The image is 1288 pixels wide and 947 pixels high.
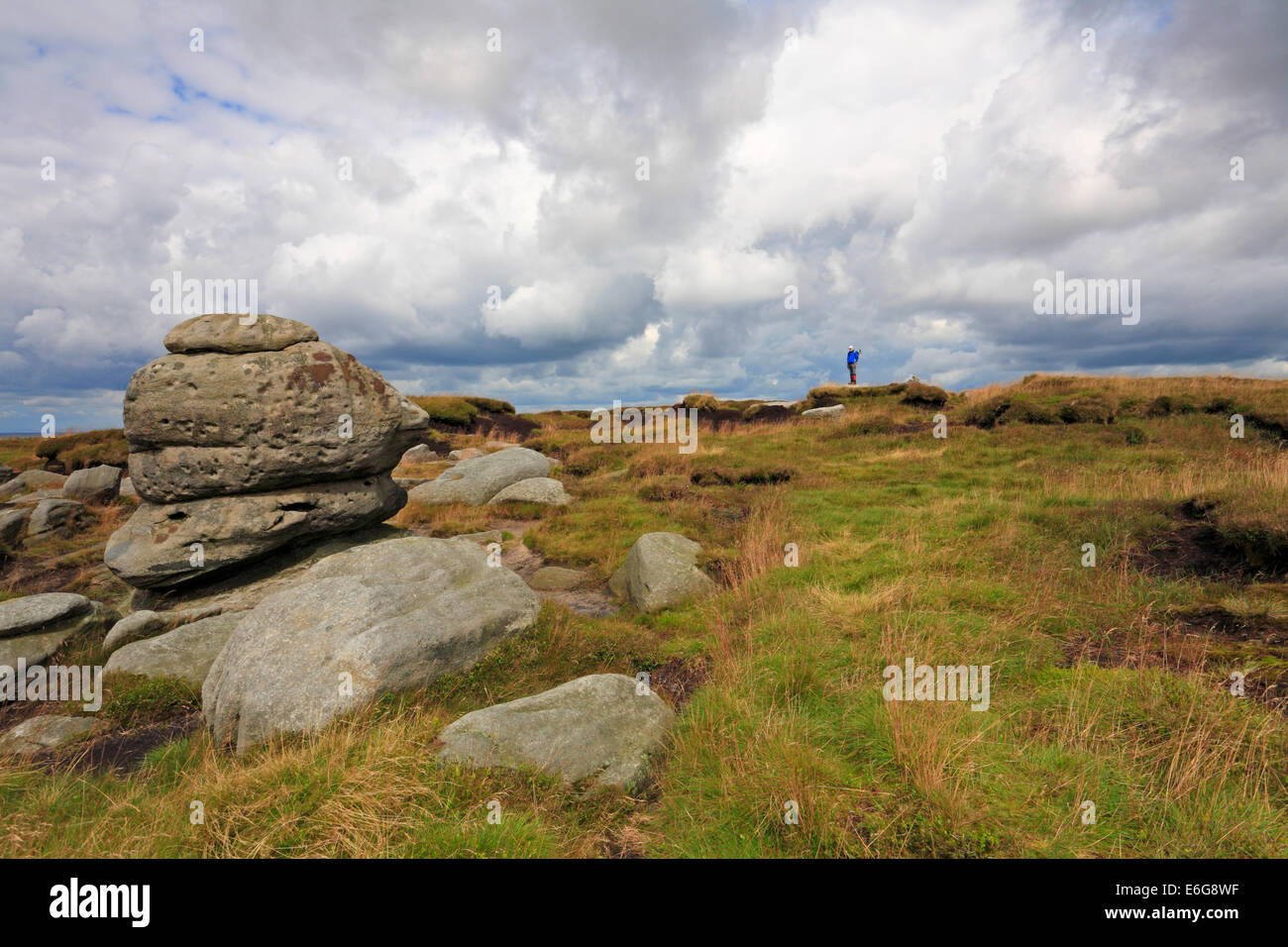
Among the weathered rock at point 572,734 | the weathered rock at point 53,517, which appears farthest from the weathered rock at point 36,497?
the weathered rock at point 572,734

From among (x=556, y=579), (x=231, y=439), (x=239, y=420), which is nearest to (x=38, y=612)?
(x=231, y=439)

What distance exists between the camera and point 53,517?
19156 mm

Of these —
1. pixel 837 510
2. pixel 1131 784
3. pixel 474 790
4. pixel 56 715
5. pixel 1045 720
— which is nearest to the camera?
pixel 1131 784

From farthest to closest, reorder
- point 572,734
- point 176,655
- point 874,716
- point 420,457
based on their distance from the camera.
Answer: point 420,457
point 176,655
point 572,734
point 874,716

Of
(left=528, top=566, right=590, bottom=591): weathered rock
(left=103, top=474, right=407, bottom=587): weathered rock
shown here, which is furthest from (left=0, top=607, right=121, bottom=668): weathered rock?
(left=528, top=566, right=590, bottom=591): weathered rock

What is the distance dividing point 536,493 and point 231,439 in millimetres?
8285

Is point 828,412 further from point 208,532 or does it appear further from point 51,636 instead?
point 51,636

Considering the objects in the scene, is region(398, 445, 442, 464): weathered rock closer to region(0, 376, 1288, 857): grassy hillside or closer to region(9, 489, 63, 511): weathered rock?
region(9, 489, 63, 511): weathered rock

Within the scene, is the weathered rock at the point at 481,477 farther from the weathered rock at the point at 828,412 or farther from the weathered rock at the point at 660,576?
the weathered rock at the point at 828,412

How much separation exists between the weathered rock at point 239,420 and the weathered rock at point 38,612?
215cm

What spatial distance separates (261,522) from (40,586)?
27.1ft
